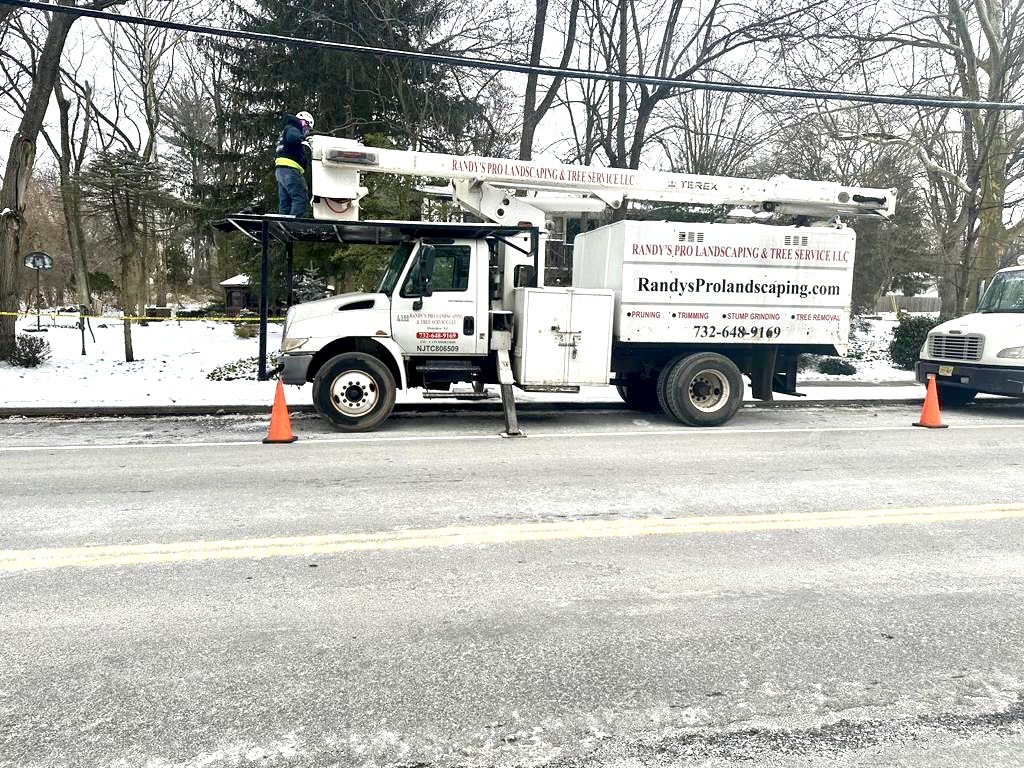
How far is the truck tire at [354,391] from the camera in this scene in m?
9.09

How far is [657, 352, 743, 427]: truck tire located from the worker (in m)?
5.42

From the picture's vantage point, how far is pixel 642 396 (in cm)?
1142

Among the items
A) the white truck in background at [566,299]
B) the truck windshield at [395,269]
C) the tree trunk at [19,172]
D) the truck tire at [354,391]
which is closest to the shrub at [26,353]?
the tree trunk at [19,172]

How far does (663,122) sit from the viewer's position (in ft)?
79.4

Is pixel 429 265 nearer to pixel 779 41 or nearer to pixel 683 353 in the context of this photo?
pixel 683 353

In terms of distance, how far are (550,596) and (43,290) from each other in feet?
189

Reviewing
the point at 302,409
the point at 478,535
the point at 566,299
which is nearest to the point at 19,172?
the point at 302,409

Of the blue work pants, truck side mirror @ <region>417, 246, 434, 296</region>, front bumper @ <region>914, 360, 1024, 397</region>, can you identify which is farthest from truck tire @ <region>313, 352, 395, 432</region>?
front bumper @ <region>914, 360, 1024, 397</region>

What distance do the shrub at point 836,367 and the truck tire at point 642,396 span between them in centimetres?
881

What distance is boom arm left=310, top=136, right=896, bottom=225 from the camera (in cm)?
920

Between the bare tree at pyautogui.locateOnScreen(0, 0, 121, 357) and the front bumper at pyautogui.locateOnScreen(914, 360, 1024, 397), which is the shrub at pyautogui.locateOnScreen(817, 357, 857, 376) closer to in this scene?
the front bumper at pyautogui.locateOnScreen(914, 360, 1024, 397)

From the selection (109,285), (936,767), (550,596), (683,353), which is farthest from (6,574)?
(109,285)

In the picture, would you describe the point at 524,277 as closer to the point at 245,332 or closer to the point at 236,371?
the point at 236,371

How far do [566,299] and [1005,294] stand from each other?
26.9 feet
